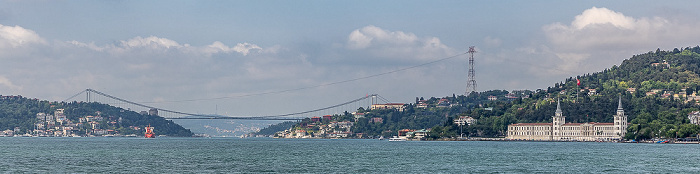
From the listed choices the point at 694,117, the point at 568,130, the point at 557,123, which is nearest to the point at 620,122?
the point at 694,117

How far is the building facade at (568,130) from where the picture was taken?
18175 cm

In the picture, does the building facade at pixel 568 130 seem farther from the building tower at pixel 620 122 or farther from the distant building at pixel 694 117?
the distant building at pixel 694 117

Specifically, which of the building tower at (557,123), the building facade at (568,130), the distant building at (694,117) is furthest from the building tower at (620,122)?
the building tower at (557,123)

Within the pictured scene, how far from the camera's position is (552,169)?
6575 cm

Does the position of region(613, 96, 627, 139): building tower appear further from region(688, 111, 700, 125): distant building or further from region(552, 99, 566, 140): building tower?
region(552, 99, 566, 140): building tower

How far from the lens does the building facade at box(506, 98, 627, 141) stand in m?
182

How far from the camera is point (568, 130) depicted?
194250 millimetres

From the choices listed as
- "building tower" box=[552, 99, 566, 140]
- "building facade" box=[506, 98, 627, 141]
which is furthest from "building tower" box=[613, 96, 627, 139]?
"building tower" box=[552, 99, 566, 140]

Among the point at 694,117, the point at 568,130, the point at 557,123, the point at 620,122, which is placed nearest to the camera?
the point at 694,117

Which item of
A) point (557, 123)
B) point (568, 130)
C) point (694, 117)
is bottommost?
point (568, 130)

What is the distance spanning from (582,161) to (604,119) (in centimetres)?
12537

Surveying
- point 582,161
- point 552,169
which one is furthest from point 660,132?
point 552,169

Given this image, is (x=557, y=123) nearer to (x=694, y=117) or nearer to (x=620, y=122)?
(x=620, y=122)

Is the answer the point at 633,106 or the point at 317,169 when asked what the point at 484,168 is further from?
the point at 633,106
